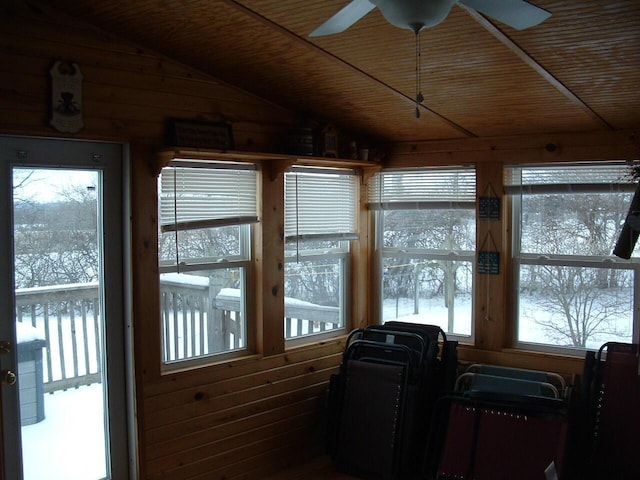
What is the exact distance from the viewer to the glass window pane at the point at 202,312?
351cm

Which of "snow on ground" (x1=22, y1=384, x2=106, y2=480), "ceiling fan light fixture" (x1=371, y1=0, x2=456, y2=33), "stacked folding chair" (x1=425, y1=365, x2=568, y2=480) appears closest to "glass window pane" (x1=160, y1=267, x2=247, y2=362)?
"snow on ground" (x1=22, y1=384, x2=106, y2=480)

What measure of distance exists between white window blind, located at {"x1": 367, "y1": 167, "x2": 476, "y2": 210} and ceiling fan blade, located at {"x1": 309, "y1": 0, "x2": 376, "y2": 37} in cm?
222

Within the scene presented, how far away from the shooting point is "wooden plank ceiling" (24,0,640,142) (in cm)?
263

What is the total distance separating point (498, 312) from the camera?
4012 mm

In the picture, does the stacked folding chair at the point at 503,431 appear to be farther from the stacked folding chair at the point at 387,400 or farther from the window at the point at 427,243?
the window at the point at 427,243

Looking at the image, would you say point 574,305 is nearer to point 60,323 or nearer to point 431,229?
point 431,229

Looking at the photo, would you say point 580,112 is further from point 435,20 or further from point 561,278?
point 435,20

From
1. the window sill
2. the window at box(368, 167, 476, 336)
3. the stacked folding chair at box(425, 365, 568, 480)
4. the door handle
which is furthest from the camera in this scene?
the window at box(368, 167, 476, 336)

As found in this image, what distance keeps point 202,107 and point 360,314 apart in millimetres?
1871

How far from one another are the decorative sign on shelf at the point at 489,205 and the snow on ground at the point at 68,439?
2.48 meters

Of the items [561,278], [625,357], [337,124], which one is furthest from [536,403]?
[337,124]

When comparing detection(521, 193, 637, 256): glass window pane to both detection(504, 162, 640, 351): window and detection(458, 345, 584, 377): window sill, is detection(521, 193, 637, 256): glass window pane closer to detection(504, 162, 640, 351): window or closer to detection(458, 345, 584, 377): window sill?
detection(504, 162, 640, 351): window

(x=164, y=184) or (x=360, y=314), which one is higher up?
(x=164, y=184)

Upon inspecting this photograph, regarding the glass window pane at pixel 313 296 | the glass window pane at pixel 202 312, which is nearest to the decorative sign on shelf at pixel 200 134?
the glass window pane at pixel 202 312
